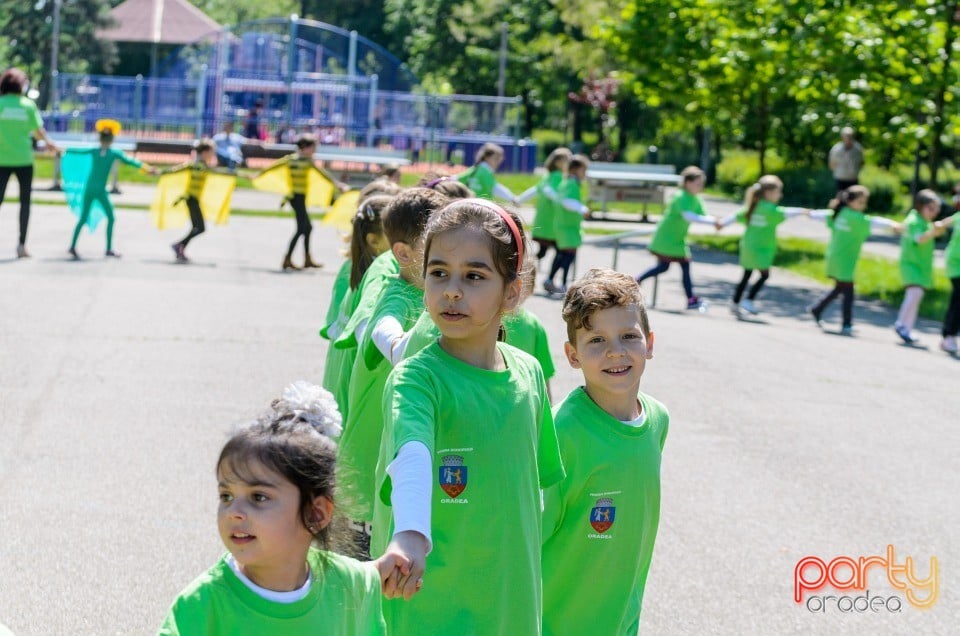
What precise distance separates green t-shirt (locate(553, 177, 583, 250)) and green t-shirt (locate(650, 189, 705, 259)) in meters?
1.01

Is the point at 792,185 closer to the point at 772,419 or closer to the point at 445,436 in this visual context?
the point at 772,419

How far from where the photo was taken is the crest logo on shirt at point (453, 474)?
11.7 ft

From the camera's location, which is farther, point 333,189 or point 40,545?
point 333,189

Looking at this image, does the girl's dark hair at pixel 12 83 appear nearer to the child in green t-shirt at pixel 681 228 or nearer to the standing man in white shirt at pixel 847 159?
the child in green t-shirt at pixel 681 228

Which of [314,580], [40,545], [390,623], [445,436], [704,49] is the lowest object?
[40,545]

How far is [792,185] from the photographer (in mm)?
36625

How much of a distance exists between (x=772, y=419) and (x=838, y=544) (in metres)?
3.29

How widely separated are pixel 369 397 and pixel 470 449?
144cm

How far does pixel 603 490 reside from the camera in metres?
4.21

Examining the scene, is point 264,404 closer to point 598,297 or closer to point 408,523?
point 598,297

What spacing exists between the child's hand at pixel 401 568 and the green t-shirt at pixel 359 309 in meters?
1.81

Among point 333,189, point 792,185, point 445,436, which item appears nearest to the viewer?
point 445,436

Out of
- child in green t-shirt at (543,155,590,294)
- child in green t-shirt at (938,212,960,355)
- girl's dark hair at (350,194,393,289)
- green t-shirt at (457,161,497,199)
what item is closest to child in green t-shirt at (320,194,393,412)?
girl's dark hair at (350,194,393,289)

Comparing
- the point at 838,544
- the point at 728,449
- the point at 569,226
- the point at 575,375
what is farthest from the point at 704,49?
the point at 838,544
